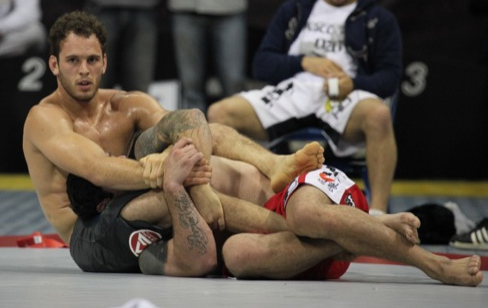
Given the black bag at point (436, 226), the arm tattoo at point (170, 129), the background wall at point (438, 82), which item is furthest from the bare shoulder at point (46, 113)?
the background wall at point (438, 82)

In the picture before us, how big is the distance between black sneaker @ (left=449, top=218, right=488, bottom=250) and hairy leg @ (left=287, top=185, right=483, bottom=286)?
1.82 meters

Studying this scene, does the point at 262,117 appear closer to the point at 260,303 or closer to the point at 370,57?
the point at 370,57

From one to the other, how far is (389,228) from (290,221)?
0.40 meters

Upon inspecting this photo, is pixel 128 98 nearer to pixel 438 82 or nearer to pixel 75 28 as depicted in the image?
pixel 75 28

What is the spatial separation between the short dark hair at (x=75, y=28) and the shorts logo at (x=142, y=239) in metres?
0.98

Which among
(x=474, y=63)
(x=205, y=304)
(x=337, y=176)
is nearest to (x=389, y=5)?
(x=474, y=63)

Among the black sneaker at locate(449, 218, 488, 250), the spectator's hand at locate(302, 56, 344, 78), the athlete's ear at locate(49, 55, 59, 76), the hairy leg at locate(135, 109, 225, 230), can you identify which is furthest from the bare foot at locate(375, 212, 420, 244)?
the spectator's hand at locate(302, 56, 344, 78)

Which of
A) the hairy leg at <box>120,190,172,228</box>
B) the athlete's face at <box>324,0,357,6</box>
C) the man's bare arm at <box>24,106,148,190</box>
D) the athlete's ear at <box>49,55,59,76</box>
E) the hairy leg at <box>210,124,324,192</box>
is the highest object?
the athlete's ear at <box>49,55,59,76</box>

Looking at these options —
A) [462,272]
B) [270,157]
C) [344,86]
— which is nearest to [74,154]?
[270,157]

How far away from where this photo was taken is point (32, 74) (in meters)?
8.68

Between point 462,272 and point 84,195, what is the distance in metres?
1.69

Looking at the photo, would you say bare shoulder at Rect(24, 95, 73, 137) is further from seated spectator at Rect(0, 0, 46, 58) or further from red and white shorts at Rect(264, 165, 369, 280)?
seated spectator at Rect(0, 0, 46, 58)

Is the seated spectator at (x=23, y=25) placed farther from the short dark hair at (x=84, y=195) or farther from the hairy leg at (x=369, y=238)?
the hairy leg at (x=369, y=238)

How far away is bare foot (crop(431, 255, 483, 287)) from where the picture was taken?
4.28 metres
